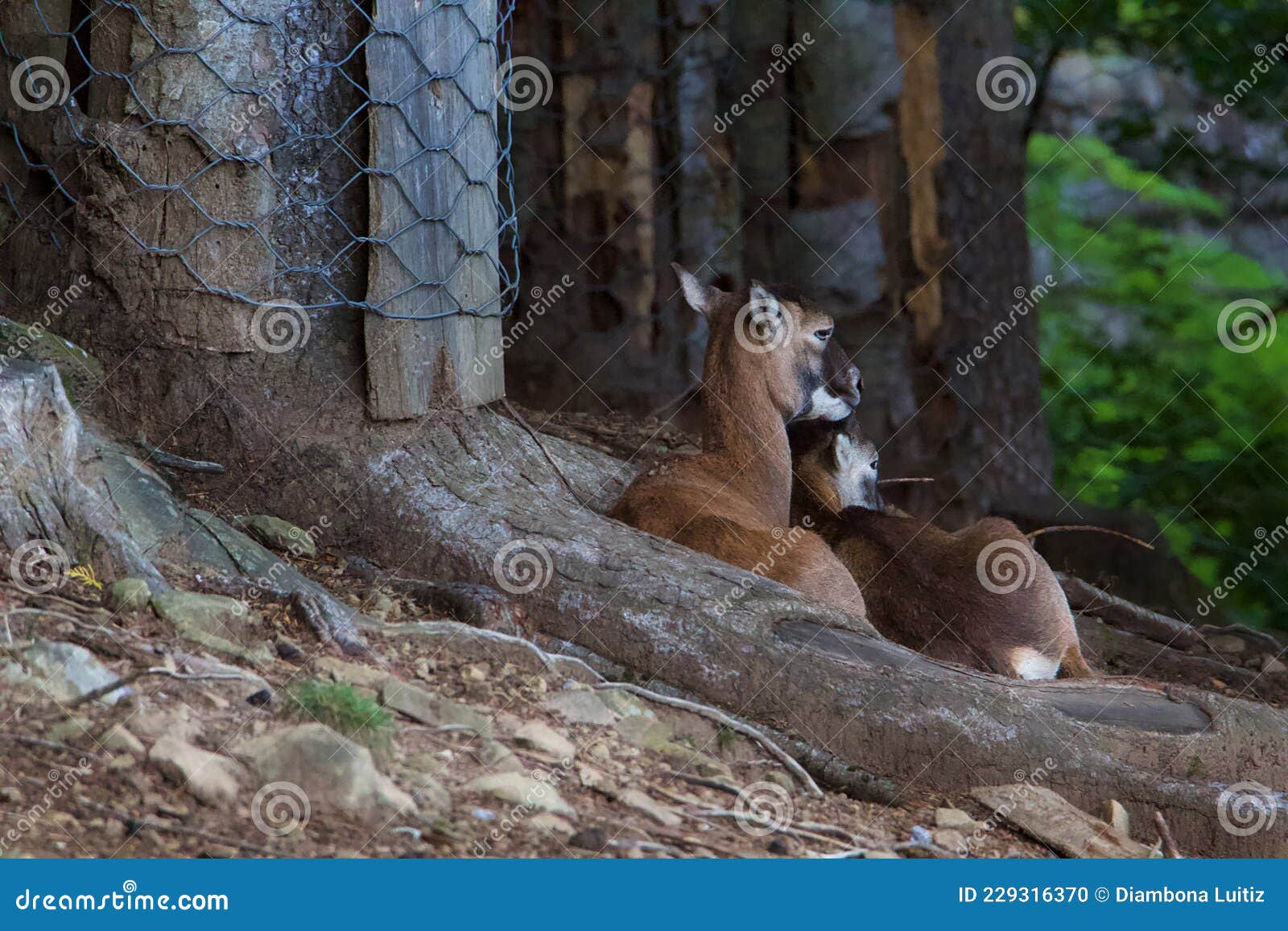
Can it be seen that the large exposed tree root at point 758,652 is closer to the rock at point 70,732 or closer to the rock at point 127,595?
the rock at point 127,595

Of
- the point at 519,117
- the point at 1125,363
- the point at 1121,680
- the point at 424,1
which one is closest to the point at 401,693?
the point at 424,1

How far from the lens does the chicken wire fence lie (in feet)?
16.5

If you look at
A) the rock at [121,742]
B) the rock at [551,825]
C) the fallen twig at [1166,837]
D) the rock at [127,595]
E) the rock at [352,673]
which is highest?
the rock at [127,595]

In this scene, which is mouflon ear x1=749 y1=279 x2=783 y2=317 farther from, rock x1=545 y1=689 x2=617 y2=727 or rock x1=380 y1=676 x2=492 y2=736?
rock x1=380 y1=676 x2=492 y2=736

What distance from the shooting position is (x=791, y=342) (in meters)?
7.02

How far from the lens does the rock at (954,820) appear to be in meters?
4.29

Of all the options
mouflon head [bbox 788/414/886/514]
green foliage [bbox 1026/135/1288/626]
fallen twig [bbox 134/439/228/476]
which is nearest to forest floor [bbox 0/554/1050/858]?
fallen twig [bbox 134/439/228/476]

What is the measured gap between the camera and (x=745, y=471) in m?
6.63

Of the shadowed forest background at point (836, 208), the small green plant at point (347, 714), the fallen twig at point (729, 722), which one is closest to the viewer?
the small green plant at point (347, 714)

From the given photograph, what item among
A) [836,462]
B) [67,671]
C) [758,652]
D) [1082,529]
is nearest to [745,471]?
[836,462]

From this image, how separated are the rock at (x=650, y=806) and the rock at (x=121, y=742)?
131 cm

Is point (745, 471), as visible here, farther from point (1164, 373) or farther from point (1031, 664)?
point (1164, 373)

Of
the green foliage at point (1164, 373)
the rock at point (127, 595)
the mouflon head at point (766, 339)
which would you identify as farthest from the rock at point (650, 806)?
the green foliage at point (1164, 373)

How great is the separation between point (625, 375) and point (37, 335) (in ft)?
14.1
